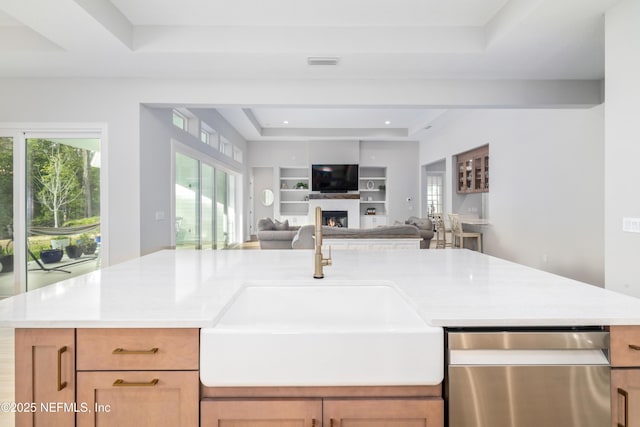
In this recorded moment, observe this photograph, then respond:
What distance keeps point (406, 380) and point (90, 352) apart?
0.88 meters

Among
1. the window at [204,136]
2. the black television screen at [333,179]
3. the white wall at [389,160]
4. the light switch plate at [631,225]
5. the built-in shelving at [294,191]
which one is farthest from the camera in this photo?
the built-in shelving at [294,191]

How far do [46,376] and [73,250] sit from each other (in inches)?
150

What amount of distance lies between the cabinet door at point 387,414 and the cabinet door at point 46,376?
2.37 feet

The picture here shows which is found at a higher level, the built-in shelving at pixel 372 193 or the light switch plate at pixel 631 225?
the built-in shelving at pixel 372 193

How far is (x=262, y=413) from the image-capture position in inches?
38.5

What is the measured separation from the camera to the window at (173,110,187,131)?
5.24m

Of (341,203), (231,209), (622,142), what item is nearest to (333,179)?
(341,203)

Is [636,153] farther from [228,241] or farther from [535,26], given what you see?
[228,241]

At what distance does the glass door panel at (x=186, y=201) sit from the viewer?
17.3 ft

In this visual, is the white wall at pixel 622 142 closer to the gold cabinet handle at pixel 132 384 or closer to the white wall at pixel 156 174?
the gold cabinet handle at pixel 132 384

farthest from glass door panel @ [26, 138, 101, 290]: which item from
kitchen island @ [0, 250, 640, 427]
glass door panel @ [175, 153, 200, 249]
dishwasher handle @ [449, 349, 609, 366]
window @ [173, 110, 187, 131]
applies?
dishwasher handle @ [449, 349, 609, 366]

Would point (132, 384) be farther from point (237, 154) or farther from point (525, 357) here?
point (237, 154)

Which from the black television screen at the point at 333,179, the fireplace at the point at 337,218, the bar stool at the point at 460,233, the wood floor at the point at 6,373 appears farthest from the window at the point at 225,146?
the wood floor at the point at 6,373

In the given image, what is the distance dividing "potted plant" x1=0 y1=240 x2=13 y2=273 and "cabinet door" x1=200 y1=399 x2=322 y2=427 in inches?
175
